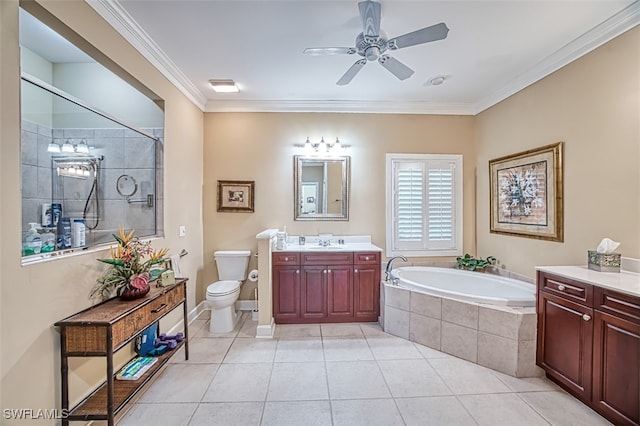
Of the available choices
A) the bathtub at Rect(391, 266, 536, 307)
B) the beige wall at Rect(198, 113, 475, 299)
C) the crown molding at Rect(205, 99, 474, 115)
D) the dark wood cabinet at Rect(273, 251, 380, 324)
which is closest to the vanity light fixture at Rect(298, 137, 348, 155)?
the beige wall at Rect(198, 113, 475, 299)

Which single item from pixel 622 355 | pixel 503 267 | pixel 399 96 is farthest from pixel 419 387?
pixel 399 96

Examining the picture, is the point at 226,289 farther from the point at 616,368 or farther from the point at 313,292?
the point at 616,368

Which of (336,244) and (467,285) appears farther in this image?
(336,244)

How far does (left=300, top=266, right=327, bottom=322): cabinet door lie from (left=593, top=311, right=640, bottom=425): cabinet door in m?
2.36

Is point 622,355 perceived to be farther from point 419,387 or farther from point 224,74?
point 224,74

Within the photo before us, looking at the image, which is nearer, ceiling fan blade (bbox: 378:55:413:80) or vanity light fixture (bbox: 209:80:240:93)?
ceiling fan blade (bbox: 378:55:413:80)

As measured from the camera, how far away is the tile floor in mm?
1963

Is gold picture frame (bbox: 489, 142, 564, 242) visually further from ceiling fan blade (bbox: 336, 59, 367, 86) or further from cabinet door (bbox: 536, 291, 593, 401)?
ceiling fan blade (bbox: 336, 59, 367, 86)

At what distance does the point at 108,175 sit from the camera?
10.3 ft

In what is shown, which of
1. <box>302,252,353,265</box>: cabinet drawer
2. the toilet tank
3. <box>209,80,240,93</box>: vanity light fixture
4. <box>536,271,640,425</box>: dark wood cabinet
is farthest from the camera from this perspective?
the toilet tank

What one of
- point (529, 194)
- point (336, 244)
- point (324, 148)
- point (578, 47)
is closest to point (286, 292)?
point (336, 244)

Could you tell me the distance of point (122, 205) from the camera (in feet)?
9.98

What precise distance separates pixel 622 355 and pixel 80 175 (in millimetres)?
4577

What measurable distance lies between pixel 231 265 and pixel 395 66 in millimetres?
2851
